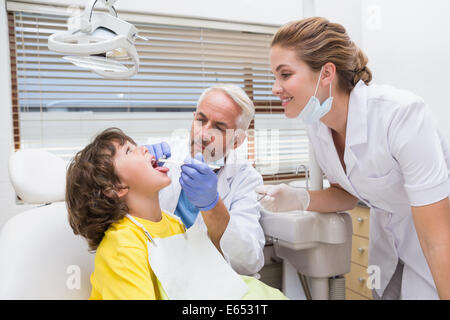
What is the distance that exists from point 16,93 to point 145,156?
1.36 metres

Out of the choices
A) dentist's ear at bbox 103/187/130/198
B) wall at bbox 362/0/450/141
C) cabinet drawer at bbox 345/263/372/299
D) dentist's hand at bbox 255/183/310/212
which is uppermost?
wall at bbox 362/0/450/141

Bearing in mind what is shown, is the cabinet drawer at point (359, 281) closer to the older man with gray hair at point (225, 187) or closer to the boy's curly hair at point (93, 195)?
the older man with gray hair at point (225, 187)

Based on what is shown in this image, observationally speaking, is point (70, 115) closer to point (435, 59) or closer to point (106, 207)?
point (106, 207)

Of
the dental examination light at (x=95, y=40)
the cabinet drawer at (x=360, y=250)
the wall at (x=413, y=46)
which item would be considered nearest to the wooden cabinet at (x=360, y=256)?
the cabinet drawer at (x=360, y=250)

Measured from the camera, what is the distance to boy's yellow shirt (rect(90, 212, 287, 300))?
36.2 inches

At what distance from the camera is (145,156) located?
120 centimetres

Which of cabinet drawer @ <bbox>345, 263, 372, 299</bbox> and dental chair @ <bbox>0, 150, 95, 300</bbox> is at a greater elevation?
dental chair @ <bbox>0, 150, 95, 300</bbox>

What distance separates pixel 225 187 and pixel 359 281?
52.9 inches

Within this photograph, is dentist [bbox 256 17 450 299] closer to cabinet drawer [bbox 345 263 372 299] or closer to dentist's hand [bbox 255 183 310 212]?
dentist's hand [bbox 255 183 310 212]

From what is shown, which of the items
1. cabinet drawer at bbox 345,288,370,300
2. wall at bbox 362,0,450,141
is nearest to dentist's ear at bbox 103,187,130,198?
cabinet drawer at bbox 345,288,370,300

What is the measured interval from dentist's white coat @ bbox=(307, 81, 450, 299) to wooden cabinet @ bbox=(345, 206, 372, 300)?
66cm

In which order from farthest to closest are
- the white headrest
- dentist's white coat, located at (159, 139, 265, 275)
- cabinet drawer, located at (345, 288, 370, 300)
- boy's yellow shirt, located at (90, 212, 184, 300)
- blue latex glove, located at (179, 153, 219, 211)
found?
cabinet drawer, located at (345, 288, 370, 300), dentist's white coat, located at (159, 139, 265, 275), the white headrest, blue latex glove, located at (179, 153, 219, 211), boy's yellow shirt, located at (90, 212, 184, 300)
